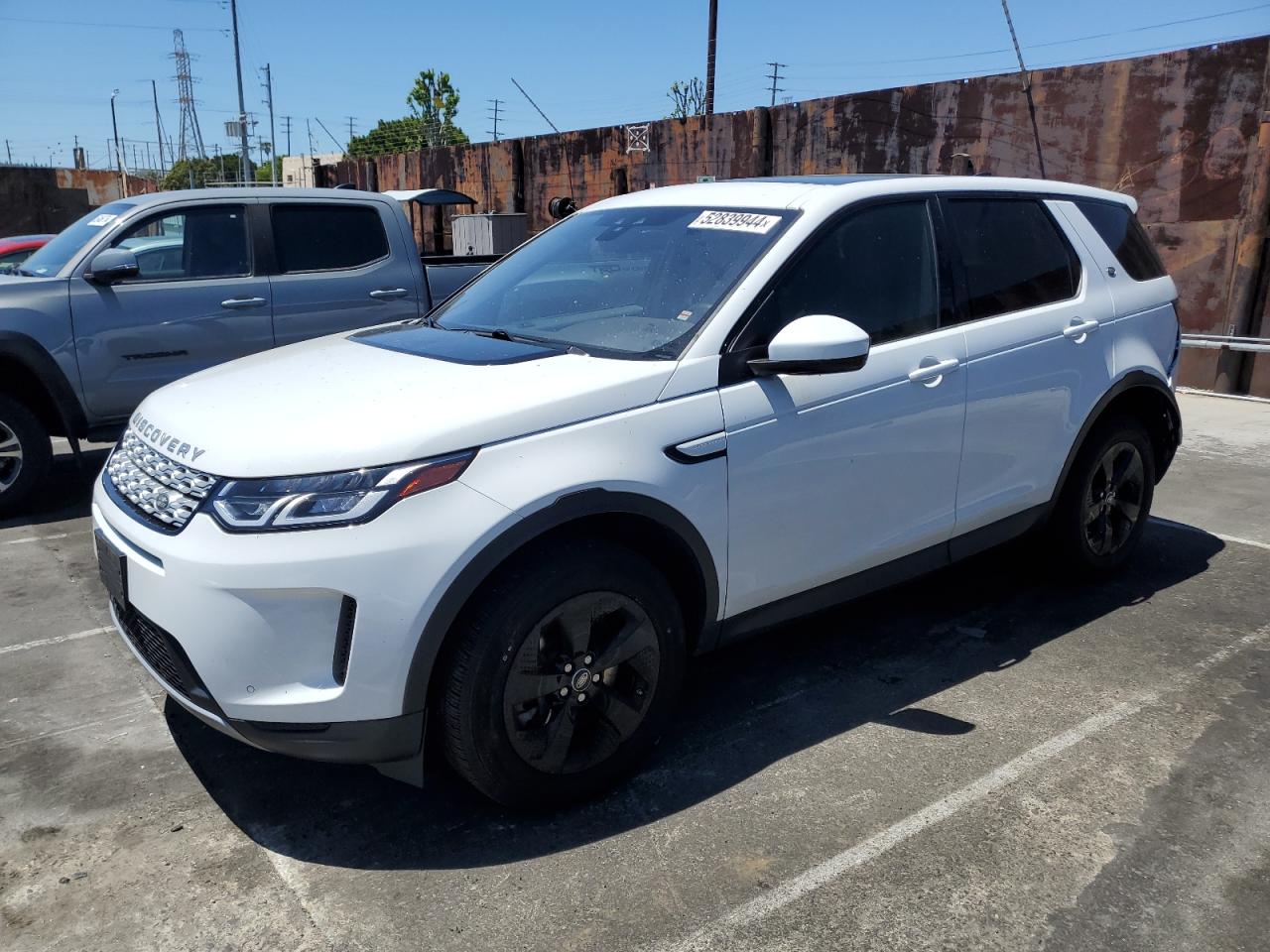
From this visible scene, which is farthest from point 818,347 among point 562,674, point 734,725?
point 734,725

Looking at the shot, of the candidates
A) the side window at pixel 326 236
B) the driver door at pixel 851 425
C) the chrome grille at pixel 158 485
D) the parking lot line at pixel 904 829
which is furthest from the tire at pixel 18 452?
the parking lot line at pixel 904 829

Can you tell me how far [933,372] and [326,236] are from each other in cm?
492

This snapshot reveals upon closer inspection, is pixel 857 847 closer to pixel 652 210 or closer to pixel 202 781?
pixel 202 781

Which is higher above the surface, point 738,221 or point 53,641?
point 738,221

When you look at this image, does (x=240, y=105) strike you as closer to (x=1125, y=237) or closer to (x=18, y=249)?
(x=18, y=249)

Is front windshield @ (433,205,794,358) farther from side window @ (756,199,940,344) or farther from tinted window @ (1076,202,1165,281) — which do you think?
tinted window @ (1076,202,1165,281)

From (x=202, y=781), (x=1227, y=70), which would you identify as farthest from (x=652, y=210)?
(x=1227, y=70)

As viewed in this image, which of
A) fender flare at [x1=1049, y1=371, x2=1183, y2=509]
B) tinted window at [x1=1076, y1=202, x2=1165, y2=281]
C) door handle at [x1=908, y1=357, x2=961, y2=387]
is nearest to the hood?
door handle at [x1=908, y1=357, x2=961, y2=387]

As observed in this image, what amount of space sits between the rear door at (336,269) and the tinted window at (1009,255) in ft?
14.2

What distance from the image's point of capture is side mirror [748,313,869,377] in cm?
307

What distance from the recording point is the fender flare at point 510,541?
2.62m

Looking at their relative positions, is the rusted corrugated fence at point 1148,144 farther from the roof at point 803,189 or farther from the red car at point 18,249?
the red car at point 18,249

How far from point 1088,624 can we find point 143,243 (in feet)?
19.7

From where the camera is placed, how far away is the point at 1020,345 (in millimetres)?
4004
